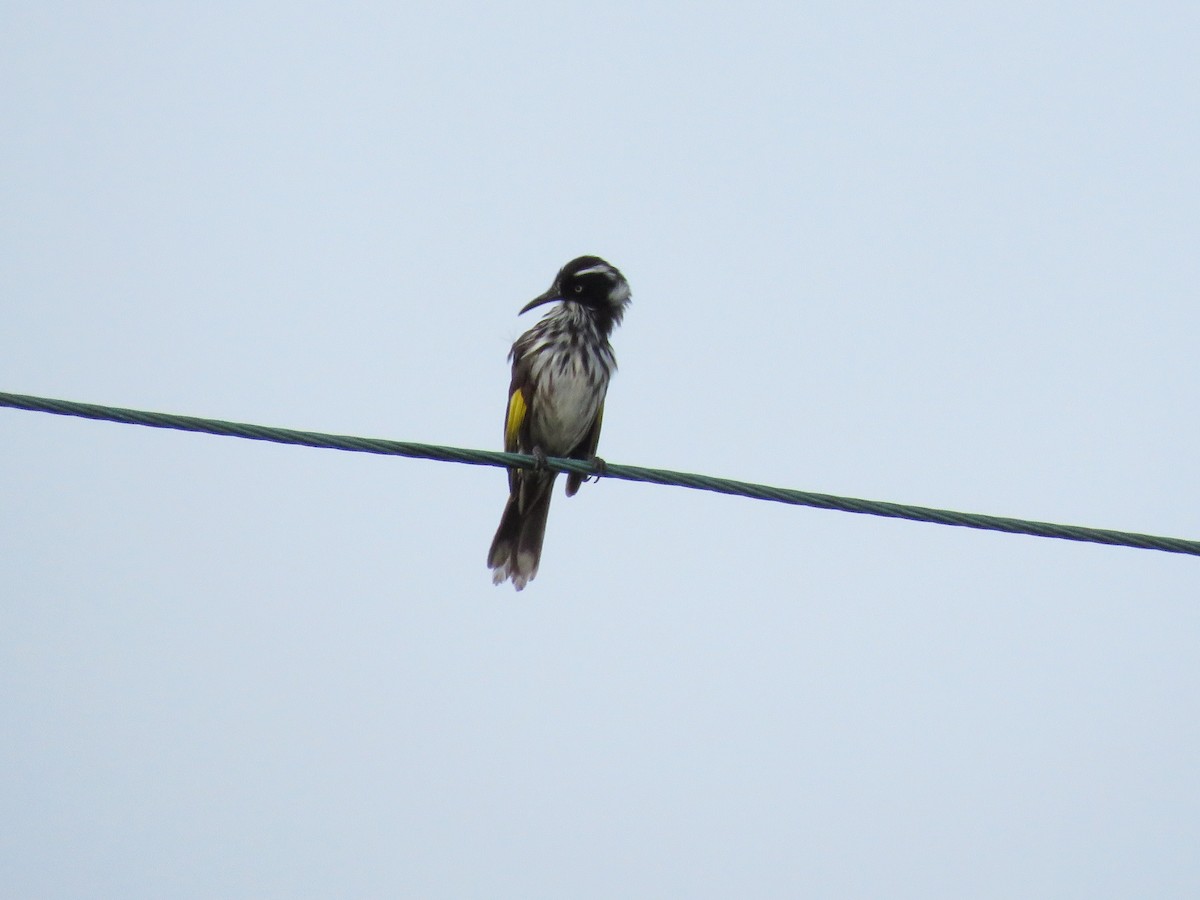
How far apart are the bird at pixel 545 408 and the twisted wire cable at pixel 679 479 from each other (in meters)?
3.01

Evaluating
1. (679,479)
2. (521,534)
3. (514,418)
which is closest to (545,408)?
(514,418)

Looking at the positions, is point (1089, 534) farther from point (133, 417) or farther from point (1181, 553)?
point (133, 417)

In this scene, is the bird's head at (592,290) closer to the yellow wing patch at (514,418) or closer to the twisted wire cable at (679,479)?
the yellow wing patch at (514,418)

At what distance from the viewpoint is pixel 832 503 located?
15.6 feet

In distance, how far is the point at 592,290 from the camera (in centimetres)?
842

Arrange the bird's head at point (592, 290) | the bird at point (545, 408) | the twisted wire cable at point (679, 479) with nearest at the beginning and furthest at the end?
the twisted wire cable at point (679, 479)
the bird at point (545, 408)
the bird's head at point (592, 290)

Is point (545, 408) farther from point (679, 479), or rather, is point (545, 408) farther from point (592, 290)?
point (679, 479)

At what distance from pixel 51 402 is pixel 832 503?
2.56m

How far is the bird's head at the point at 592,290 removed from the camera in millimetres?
8406

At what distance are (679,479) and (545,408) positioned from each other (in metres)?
3.21

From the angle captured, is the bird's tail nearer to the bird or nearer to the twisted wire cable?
the bird

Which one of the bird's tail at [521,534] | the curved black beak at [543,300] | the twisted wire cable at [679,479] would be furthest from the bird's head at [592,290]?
the twisted wire cable at [679,479]

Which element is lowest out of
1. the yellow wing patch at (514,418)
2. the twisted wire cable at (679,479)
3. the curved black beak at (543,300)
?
the twisted wire cable at (679,479)

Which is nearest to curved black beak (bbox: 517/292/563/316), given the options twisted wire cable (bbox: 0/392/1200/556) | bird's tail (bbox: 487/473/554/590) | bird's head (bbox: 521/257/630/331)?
bird's head (bbox: 521/257/630/331)
